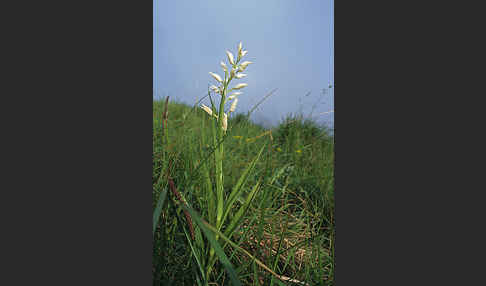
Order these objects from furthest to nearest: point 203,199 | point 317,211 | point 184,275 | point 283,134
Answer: point 283,134 → point 317,211 → point 203,199 → point 184,275

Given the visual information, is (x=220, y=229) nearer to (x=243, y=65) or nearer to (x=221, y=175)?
(x=221, y=175)

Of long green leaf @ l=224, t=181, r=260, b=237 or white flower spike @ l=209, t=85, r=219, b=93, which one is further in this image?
white flower spike @ l=209, t=85, r=219, b=93

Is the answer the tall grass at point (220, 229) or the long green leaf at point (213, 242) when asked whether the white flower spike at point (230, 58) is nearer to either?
the tall grass at point (220, 229)

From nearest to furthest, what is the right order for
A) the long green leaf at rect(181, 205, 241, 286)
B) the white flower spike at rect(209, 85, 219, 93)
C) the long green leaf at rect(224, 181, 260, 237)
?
the long green leaf at rect(181, 205, 241, 286) → the long green leaf at rect(224, 181, 260, 237) → the white flower spike at rect(209, 85, 219, 93)

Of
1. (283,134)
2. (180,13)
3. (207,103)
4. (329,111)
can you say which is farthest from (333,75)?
Answer: (283,134)

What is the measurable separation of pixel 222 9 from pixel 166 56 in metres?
0.30

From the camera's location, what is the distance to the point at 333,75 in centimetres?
85

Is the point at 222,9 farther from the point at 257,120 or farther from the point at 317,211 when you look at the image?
the point at 317,211

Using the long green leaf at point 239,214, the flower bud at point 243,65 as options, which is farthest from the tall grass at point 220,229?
the flower bud at point 243,65

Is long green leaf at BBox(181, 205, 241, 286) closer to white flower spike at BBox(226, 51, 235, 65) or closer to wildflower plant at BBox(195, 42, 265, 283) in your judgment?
wildflower plant at BBox(195, 42, 265, 283)

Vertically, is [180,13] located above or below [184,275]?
above

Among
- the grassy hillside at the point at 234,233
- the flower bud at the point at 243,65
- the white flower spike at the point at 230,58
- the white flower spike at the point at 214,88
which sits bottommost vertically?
the grassy hillside at the point at 234,233

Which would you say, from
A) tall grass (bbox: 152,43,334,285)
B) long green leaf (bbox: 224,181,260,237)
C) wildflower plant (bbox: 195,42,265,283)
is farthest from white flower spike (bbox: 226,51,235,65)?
long green leaf (bbox: 224,181,260,237)

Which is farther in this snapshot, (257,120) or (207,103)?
(257,120)
